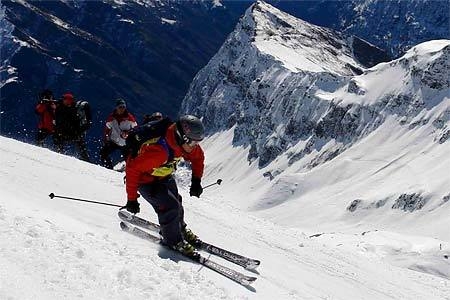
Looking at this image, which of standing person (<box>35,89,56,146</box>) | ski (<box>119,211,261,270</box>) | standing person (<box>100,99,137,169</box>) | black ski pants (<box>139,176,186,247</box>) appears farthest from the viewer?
standing person (<box>35,89,56,146</box>)

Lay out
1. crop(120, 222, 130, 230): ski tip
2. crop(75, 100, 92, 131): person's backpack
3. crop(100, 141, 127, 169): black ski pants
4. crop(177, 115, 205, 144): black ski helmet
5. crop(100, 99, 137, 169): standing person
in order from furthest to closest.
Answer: crop(75, 100, 92, 131): person's backpack
crop(100, 141, 127, 169): black ski pants
crop(100, 99, 137, 169): standing person
crop(120, 222, 130, 230): ski tip
crop(177, 115, 205, 144): black ski helmet

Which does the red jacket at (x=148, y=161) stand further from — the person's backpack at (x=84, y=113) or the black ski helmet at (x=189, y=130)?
the person's backpack at (x=84, y=113)

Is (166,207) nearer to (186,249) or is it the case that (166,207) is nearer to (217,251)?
(186,249)

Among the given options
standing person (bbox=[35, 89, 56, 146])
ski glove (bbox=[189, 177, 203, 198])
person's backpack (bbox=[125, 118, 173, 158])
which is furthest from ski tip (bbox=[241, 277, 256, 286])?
standing person (bbox=[35, 89, 56, 146])

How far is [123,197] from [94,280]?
753 cm

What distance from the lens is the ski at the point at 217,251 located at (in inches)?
432

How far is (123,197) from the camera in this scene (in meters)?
15.4

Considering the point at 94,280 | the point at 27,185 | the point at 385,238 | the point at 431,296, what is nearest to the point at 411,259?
the point at 385,238

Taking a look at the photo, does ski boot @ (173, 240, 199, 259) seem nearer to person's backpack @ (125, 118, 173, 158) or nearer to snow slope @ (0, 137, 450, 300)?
snow slope @ (0, 137, 450, 300)

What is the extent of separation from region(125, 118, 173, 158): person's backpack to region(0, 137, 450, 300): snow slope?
5.09 feet

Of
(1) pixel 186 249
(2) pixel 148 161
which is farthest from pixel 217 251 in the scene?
(2) pixel 148 161

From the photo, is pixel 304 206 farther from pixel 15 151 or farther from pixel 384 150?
pixel 15 151

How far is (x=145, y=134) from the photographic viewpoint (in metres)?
9.96

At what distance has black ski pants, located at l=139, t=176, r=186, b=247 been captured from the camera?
10.5m
